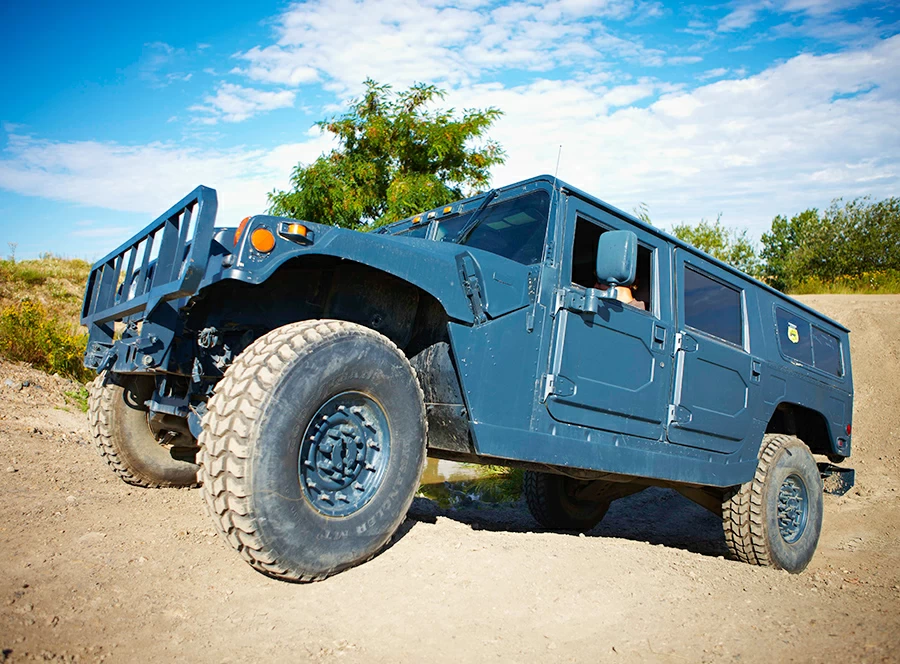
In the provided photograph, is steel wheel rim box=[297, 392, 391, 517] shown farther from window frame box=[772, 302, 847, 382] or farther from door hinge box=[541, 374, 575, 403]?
window frame box=[772, 302, 847, 382]

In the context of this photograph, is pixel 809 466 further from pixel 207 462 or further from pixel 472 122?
pixel 472 122

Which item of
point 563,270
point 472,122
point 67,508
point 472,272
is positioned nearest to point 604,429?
point 563,270

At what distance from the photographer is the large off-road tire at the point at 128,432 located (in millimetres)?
3895

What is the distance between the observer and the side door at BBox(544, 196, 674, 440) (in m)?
3.40

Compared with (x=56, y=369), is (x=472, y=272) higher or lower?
higher

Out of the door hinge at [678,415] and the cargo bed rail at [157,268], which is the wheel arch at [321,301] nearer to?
the cargo bed rail at [157,268]

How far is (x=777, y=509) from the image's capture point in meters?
4.82

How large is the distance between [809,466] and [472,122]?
738 cm

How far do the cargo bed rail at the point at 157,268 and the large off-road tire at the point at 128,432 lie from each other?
0.41 meters

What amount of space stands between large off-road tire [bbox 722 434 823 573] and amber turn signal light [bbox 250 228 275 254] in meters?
4.05

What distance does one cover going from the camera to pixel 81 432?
6133 millimetres

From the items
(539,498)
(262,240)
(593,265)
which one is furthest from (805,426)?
(262,240)

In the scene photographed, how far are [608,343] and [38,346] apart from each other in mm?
8506

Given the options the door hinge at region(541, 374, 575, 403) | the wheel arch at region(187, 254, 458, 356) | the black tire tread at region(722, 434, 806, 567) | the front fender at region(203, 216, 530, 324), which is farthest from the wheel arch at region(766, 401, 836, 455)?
the wheel arch at region(187, 254, 458, 356)
